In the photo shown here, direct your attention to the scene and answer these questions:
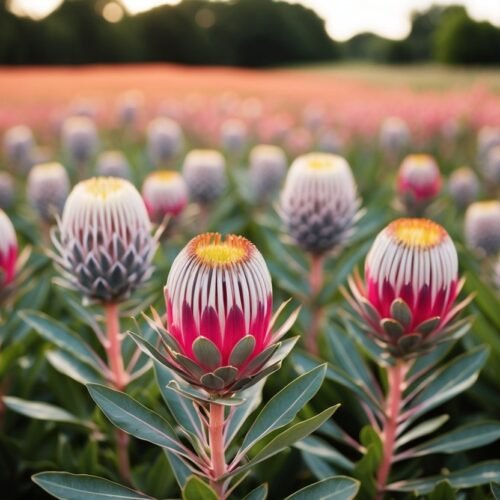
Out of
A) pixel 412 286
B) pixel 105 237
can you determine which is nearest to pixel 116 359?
pixel 105 237

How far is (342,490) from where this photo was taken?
4.09 ft

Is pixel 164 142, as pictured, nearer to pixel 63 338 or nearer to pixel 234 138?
pixel 234 138

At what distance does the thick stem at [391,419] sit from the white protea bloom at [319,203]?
0.86 meters

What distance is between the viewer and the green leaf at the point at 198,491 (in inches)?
44.4

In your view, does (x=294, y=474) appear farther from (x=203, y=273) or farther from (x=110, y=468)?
(x=203, y=273)

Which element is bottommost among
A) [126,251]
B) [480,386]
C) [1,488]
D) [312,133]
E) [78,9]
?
[1,488]

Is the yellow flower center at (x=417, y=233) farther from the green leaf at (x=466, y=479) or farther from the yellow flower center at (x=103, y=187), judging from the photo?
the yellow flower center at (x=103, y=187)

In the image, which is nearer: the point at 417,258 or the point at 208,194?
the point at 417,258

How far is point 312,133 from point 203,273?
674 cm

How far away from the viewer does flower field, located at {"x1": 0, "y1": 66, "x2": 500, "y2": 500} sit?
48.4 inches

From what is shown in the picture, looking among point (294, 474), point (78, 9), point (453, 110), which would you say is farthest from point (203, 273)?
point (78, 9)

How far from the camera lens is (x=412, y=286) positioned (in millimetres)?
1410

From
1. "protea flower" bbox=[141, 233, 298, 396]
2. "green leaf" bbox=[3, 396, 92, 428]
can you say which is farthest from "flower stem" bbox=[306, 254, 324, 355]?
"protea flower" bbox=[141, 233, 298, 396]

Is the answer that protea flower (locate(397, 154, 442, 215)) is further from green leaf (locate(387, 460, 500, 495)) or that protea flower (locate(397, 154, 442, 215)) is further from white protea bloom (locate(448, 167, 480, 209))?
green leaf (locate(387, 460, 500, 495))
